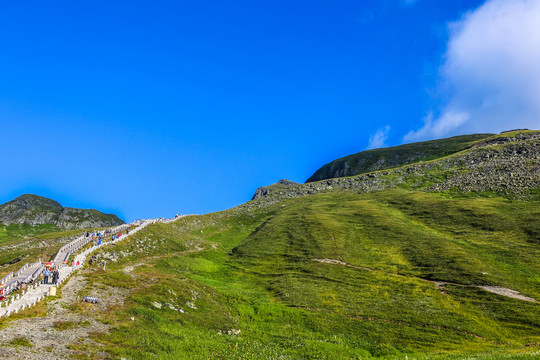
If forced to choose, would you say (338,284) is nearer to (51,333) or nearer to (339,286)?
(339,286)

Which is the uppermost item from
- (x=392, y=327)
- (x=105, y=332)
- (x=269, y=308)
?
(x=105, y=332)

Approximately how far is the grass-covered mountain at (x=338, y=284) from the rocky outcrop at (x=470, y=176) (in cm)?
123

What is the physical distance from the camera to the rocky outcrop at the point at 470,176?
122625 mm

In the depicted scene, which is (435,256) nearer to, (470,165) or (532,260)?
(532,260)

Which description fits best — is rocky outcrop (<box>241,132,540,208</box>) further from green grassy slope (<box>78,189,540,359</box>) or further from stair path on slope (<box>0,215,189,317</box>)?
stair path on slope (<box>0,215,189,317</box>)

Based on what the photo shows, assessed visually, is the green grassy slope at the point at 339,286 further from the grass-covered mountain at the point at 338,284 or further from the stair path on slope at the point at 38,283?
the stair path on slope at the point at 38,283

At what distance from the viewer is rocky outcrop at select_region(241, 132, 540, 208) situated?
12262cm

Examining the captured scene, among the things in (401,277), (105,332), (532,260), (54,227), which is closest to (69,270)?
(105,332)

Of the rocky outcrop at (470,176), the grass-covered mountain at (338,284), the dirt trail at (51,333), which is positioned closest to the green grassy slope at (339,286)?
the grass-covered mountain at (338,284)

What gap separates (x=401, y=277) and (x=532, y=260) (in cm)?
2762

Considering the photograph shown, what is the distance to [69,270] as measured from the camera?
4769 cm

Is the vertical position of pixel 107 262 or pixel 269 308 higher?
pixel 107 262

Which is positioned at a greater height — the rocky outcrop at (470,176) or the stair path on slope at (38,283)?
the rocky outcrop at (470,176)

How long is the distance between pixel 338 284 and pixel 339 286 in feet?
3.49
